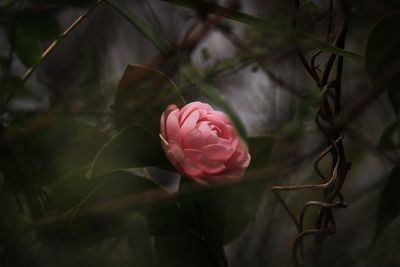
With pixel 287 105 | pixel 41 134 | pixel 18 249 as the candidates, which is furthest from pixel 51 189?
pixel 287 105

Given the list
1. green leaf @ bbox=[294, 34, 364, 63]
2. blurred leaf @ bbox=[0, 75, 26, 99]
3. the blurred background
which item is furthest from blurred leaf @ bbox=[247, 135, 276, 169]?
blurred leaf @ bbox=[0, 75, 26, 99]

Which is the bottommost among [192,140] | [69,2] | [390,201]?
[390,201]

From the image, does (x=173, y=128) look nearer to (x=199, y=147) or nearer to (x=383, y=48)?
(x=199, y=147)

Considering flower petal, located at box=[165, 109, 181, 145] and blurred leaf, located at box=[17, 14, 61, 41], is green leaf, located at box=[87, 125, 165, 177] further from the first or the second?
blurred leaf, located at box=[17, 14, 61, 41]

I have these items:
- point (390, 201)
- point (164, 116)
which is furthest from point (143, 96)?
point (390, 201)

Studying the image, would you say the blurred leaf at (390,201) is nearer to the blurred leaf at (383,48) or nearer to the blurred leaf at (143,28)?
the blurred leaf at (383,48)

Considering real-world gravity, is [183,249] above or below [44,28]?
below
